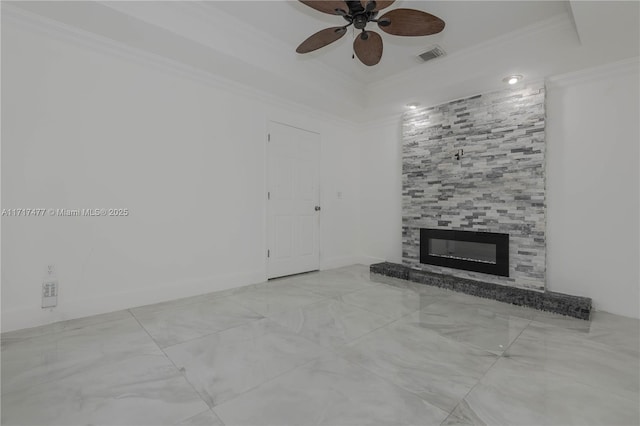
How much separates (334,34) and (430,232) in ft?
9.89

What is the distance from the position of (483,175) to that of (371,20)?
2.56 meters

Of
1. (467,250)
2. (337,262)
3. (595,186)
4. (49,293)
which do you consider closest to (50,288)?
(49,293)

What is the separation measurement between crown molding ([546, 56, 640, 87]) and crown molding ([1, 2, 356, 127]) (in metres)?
3.35

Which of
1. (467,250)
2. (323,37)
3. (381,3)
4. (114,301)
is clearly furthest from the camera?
(467,250)

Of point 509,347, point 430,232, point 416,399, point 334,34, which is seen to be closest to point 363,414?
point 416,399

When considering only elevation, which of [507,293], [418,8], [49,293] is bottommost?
[507,293]

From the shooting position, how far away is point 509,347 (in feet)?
7.36

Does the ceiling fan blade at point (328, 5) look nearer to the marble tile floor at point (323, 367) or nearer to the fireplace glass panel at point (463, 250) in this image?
the marble tile floor at point (323, 367)

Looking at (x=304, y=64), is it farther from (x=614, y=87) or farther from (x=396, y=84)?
(x=614, y=87)

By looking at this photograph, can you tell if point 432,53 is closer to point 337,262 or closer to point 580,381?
point 337,262

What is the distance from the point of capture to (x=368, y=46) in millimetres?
2652

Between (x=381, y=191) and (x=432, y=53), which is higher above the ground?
(x=432, y=53)

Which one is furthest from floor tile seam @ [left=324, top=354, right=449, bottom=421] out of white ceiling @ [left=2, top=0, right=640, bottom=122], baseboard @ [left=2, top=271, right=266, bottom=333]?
white ceiling @ [left=2, top=0, right=640, bottom=122]

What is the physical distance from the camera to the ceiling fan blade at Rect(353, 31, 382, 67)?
2533 mm
